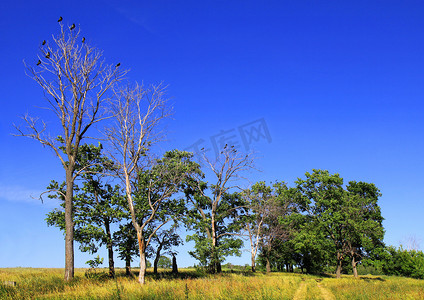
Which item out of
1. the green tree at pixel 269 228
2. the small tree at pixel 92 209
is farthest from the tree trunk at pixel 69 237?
the green tree at pixel 269 228

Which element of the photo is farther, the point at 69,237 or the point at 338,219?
the point at 338,219

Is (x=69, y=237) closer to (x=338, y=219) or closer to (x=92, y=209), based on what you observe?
(x=92, y=209)

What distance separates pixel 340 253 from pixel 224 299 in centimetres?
3834

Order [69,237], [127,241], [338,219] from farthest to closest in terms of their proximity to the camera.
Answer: [338,219] → [127,241] → [69,237]

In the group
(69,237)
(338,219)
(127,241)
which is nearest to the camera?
(69,237)

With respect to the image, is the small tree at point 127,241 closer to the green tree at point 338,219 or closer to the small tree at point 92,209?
the small tree at point 92,209

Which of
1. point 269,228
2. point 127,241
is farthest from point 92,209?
point 269,228

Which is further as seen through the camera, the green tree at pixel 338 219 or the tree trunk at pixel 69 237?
the green tree at pixel 338 219

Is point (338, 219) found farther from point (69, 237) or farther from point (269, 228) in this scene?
point (69, 237)

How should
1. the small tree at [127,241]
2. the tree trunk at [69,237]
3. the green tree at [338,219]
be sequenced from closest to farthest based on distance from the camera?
the tree trunk at [69,237] → the small tree at [127,241] → the green tree at [338,219]

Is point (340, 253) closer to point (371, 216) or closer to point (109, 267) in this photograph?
point (371, 216)

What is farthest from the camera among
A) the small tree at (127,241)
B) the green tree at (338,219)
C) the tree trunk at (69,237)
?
the green tree at (338,219)

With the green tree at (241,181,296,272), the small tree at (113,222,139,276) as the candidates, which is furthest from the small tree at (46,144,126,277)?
the green tree at (241,181,296,272)

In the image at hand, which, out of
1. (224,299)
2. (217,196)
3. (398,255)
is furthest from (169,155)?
(398,255)
